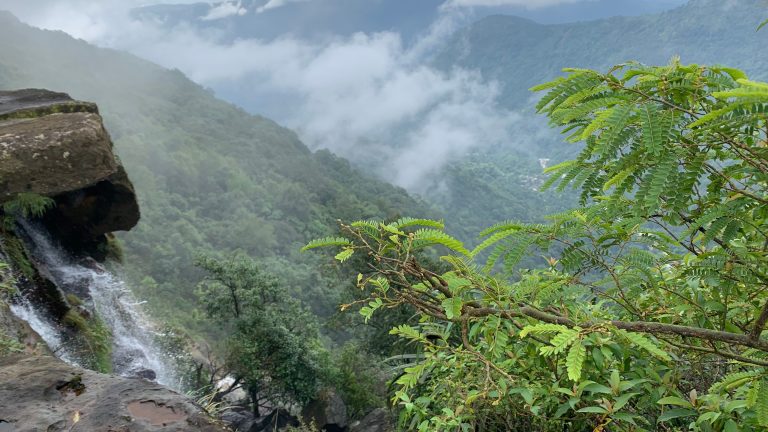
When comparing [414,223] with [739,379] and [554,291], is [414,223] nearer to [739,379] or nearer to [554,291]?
[554,291]

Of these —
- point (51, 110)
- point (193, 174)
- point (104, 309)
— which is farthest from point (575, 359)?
point (193, 174)

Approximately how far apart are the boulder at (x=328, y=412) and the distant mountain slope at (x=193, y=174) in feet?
55.0

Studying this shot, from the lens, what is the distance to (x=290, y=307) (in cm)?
1742

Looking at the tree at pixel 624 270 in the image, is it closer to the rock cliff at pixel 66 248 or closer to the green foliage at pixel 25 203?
the rock cliff at pixel 66 248

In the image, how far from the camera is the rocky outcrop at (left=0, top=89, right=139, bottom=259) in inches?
283

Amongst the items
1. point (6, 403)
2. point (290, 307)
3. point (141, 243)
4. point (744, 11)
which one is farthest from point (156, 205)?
point (744, 11)

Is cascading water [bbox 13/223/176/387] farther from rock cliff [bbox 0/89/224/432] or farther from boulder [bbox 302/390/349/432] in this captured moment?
boulder [bbox 302/390/349/432]

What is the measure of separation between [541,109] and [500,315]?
32.1 inches

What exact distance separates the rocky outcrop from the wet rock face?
169 inches

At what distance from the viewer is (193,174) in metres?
67.2

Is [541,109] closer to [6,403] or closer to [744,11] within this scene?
[6,403]

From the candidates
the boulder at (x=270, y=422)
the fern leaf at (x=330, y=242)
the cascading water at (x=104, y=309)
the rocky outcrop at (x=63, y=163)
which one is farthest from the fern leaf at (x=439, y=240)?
the boulder at (x=270, y=422)

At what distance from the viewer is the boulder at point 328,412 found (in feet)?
55.0

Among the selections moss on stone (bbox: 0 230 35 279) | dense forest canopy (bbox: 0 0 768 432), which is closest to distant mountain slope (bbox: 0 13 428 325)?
dense forest canopy (bbox: 0 0 768 432)
